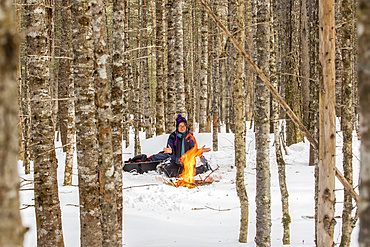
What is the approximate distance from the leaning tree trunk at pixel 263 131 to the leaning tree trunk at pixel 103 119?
6.94ft

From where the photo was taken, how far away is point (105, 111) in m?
3.96

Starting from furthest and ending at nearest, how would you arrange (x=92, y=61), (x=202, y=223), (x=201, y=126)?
(x=201, y=126) → (x=202, y=223) → (x=92, y=61)

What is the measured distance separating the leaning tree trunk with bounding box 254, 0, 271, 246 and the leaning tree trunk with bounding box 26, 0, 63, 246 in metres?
2.74

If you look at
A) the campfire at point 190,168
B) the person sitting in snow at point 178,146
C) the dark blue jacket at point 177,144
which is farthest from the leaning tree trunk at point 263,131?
the dark blue jacket at point 177,144

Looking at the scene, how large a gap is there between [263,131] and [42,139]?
293 centimetres

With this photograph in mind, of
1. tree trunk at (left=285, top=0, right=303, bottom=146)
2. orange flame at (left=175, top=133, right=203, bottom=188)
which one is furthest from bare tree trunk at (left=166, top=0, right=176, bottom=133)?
tree trunk at (left=285, top=0, right=303, bottom=146)

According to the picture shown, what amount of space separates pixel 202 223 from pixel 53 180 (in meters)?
3.67

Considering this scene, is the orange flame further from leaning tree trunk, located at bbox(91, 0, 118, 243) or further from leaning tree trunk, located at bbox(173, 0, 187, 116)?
leaning tree trunk, located at bbox(91, 0, 118, 243)

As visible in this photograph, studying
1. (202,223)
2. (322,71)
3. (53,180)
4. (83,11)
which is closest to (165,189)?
(202,223)

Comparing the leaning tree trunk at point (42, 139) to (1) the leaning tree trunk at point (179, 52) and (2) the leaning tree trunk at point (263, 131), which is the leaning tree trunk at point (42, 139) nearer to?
(2) the leaning tree trunk at point (263, 131)

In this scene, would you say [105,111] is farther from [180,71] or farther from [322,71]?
[180,71]

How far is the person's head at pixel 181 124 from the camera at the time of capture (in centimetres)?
1043

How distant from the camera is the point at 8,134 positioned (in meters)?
0.87

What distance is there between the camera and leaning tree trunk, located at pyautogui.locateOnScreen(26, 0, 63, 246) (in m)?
4.28
